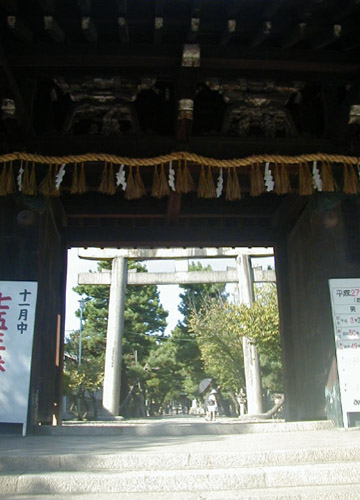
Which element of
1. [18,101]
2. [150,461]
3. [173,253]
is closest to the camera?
[150,461]

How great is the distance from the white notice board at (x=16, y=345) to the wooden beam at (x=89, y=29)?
2.44m

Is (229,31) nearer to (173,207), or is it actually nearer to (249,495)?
(173,207)

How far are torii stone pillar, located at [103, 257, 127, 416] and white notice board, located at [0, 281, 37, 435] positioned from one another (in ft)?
34.7

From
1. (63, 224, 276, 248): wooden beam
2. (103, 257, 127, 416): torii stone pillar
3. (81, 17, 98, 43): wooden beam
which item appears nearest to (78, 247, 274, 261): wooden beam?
(103, 257, 127, 416): torii stone pillar

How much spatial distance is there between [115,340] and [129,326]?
10.4 metres

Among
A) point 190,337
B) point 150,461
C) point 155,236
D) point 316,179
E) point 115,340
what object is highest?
point 190,337

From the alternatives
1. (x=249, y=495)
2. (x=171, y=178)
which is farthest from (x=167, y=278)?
(x=249, y=495)

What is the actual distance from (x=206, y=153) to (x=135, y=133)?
2.67ft

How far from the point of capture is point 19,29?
430cm

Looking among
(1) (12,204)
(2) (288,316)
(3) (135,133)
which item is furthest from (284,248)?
(1) (12,204)

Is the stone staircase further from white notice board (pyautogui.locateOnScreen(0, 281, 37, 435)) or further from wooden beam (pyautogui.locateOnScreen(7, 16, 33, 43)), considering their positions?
wooden beam (pyautogui.locateOnScreen(7, 16, 33, 43))

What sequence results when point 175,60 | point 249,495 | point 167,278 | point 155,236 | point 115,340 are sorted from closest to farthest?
1. point 249,495
2. point 175,60
3. point 155,236
4. point 115,340
5. point 167,278

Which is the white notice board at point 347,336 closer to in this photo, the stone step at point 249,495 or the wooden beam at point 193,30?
the stone step at point 249,495

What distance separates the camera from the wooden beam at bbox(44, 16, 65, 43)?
167 inches
